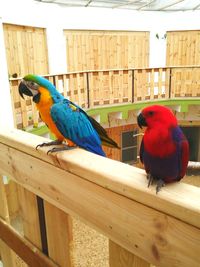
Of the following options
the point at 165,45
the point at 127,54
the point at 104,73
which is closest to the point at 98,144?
the point at 104,73

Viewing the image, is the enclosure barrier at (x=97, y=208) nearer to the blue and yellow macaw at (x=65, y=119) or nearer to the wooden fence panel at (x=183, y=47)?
the blue and yellow macaw at (x=65, y=119)

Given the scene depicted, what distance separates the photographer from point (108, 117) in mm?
7922

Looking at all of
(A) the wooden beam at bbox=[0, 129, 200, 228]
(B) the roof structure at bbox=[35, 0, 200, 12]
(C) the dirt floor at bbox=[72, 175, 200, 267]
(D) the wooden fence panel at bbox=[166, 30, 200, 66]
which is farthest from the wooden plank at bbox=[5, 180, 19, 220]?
(D) the wooden fence panel at bbox=[166, 30, 200, 66]

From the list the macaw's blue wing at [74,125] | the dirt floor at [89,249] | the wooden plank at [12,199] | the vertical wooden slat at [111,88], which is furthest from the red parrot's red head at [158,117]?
the vertical wooden slat at [111,88]

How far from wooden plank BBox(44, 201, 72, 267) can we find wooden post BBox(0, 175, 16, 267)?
1.32ft

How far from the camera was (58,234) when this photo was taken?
1027 mm

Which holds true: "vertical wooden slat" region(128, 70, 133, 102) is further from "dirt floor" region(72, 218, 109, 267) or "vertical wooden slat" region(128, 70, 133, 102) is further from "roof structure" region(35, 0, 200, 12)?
"dirt floor" region(72, 218, 109, 267)

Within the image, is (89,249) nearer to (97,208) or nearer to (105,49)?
(97,208)

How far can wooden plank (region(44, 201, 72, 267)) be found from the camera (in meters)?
0.99

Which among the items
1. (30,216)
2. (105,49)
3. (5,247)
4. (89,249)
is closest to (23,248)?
(30,216)

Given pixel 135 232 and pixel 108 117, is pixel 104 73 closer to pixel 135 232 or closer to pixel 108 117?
pixel 108 117

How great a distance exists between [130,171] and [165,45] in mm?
10078

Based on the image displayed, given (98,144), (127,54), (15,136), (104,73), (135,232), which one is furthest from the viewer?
(127,54)

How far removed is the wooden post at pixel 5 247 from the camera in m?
1.36
